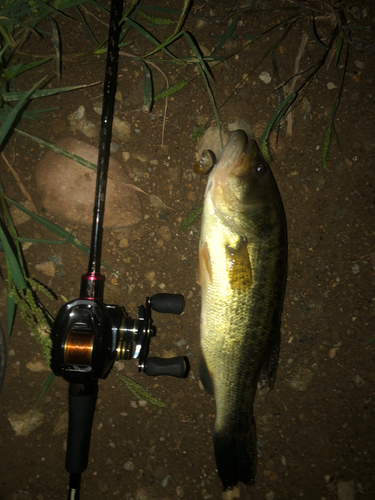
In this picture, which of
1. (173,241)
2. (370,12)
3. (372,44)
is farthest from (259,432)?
(370,12)

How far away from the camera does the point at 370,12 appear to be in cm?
198

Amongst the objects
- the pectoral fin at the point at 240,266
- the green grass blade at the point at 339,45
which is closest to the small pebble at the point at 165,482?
the pectoral fin at the point at 240,266

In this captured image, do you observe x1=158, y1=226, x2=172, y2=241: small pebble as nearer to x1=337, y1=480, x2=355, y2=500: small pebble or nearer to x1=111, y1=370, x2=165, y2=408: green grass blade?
x1=111, y1=370, x2=165, y2=408: green grass blade

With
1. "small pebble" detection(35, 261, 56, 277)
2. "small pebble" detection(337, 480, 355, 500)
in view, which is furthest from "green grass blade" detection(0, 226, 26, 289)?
"small pebble" detection(337, 480, 355, 500)

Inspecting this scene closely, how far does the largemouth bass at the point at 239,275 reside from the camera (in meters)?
1.60

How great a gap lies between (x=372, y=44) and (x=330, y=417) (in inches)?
102

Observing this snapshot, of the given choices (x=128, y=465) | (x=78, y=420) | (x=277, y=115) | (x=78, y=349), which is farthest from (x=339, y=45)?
(x=128, y=465)

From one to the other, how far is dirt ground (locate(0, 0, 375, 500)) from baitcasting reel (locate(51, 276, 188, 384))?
47 cm

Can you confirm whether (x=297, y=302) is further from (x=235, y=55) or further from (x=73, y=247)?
(x=235, y=55)

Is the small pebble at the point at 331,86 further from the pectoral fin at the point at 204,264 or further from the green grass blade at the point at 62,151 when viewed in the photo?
the green grass blade at the point at 62,151

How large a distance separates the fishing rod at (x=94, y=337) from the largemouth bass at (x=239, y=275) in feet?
0.98

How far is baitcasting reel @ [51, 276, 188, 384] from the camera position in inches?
53.7

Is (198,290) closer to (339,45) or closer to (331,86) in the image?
(331,86)

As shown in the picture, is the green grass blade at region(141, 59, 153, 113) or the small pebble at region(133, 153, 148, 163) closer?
the green grass blade at region(141, 59, 153, 113)
